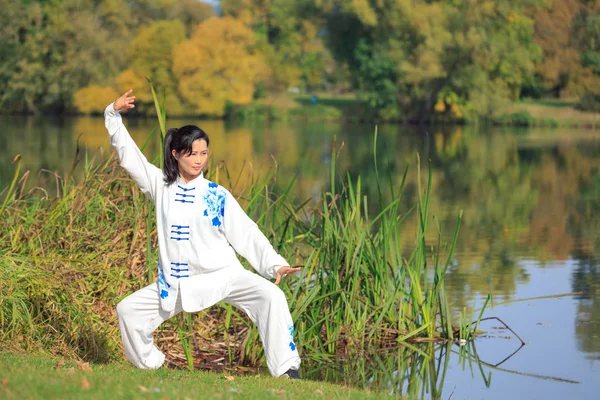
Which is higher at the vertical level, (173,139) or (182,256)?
(173,139)

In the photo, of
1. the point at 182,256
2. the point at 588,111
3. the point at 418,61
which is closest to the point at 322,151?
the point at 418,61

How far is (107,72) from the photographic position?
54.7 meters

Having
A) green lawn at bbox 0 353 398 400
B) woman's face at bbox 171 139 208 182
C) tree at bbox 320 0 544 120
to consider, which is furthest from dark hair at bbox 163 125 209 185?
tree at bbox 320 0 544 120

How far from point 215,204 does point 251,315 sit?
62 centimetres

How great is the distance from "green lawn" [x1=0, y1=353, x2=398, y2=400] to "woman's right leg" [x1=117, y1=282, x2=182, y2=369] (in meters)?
0.13

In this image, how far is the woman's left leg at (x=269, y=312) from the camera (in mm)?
5336

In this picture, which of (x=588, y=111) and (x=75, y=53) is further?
(x=75, y=53)

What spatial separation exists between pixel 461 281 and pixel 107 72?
46400mm

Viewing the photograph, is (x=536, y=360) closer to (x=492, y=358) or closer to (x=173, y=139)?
(x=492, y=358)

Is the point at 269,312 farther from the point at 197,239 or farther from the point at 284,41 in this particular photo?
the point at 284,41

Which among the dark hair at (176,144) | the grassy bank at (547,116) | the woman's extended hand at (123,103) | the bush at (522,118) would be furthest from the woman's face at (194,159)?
the bush at (522,118)

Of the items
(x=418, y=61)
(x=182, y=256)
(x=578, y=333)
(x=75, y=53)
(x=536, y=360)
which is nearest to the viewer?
(x=182, y=256)

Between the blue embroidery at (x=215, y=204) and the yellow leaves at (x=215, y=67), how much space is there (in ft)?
162

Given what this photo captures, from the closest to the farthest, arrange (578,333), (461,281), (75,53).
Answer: (578,333)
(461,281)
(75,53)
